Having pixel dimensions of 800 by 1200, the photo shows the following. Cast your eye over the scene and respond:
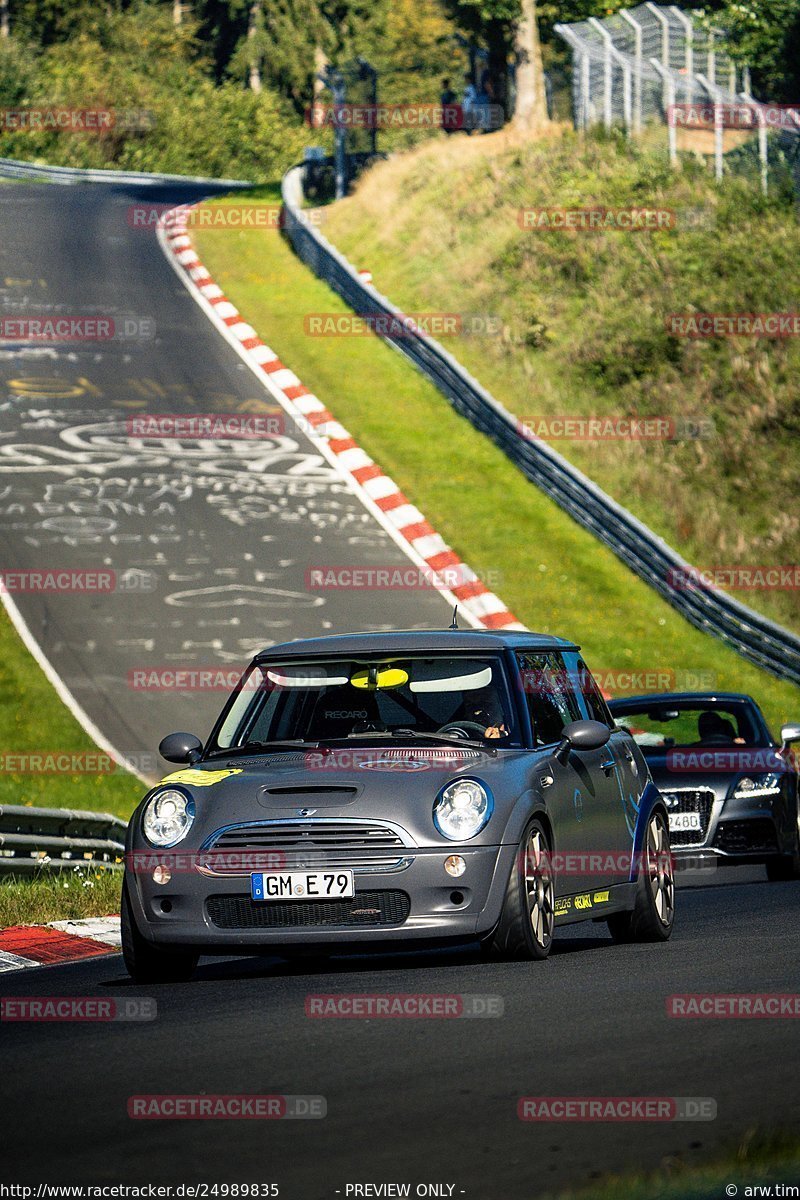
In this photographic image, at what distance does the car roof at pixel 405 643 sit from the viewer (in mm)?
9836

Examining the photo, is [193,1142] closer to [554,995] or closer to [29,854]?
[554,995]

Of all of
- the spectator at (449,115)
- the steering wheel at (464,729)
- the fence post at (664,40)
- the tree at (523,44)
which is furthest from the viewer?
the spectator at (449,115)

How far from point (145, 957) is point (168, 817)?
0.66 metres

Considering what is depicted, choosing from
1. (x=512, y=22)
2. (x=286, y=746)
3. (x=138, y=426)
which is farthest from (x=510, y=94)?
(x=286, y=746)

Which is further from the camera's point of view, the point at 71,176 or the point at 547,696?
the point at 71,176

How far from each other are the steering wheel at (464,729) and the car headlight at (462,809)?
0.73 m

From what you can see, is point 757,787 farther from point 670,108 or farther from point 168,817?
point 670,108

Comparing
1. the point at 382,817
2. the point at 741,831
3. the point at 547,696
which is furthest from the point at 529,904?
the point at 741,831

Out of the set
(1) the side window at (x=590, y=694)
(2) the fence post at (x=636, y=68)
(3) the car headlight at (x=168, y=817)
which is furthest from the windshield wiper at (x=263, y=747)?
(2) the fence post at (x=636, y=68)

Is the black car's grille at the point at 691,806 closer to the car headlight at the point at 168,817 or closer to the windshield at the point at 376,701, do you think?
the windshield at the point at 376,701

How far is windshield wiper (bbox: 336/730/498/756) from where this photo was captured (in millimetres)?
9336

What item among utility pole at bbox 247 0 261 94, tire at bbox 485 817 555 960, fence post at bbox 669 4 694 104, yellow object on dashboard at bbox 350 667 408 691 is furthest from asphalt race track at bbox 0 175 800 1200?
utility pole at bbox 247 0 261 94

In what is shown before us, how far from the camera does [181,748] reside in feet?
32.4

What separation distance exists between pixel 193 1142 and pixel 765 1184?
1.60m
